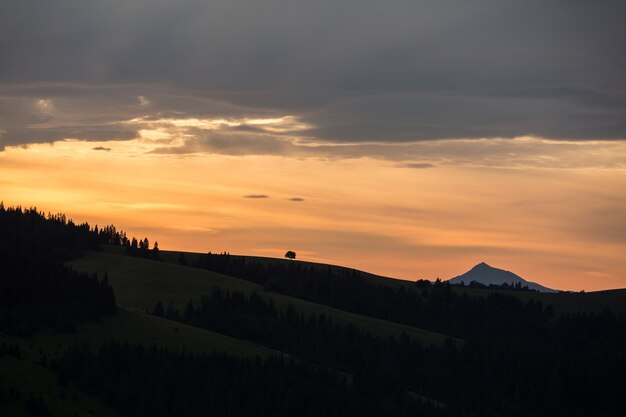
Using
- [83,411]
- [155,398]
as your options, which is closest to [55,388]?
[83,411]

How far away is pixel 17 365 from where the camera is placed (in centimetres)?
18988

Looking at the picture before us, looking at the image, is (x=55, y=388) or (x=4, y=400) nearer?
(x=4, y=400)

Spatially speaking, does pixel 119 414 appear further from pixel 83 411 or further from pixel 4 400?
pixel 4 400

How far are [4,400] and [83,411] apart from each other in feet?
56.7

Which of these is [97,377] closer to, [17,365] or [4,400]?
[17,365]

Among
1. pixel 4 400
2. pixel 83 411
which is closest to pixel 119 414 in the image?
pixel 83 411

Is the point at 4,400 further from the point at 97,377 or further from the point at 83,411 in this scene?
the point at 97,377

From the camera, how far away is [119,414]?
615 feet

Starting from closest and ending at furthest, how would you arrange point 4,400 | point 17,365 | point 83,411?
1. point 4,400
2. point 83,411
3. point 17,365

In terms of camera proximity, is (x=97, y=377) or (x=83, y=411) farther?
(x=97, y=377)

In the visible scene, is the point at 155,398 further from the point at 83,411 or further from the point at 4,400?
the point at 4,400

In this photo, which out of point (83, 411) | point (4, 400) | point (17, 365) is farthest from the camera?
point (17, 365)

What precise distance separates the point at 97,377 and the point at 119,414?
12562mm

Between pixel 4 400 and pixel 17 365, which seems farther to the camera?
pixel 17 365
